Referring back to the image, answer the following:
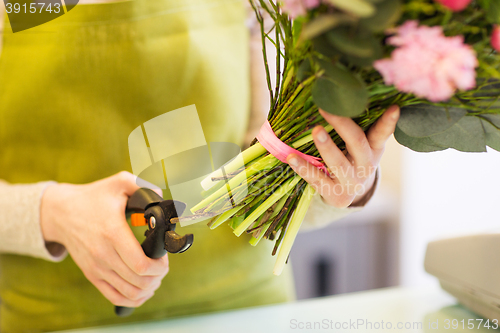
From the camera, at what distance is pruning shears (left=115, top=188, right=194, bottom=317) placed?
1.20 feet

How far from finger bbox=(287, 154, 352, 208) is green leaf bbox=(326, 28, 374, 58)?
5.3 inches

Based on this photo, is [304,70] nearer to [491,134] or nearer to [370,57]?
[370,57]

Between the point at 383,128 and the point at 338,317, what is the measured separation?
0.36m

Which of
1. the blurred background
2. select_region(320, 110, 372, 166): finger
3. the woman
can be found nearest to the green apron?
the woman

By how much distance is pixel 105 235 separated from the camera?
0.44m

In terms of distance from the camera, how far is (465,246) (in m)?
0.51

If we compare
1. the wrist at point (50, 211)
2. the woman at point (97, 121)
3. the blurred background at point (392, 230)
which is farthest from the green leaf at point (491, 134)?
the blurred background at point (392, 230)

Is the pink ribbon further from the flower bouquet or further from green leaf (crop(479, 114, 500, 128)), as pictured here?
green leaf (crop(479, 114, 500, 128))

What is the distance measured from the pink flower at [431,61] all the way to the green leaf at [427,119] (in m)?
0.07

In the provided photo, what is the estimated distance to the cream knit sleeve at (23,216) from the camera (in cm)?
50

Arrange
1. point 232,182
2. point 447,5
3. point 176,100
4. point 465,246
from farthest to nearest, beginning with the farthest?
point 176,100 → point 465,246 → point 232,182 → point 447,5

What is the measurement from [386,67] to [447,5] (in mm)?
48

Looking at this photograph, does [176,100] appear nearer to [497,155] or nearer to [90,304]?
[90,304]

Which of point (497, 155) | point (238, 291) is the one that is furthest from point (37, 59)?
point (497, 155)
